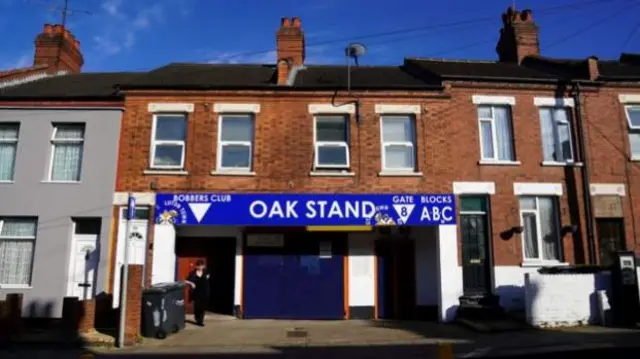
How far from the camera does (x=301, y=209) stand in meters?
14.7

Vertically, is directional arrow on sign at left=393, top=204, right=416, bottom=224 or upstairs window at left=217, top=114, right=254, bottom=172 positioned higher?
upstairs window at left=217, top=114, right=254, bottom=172

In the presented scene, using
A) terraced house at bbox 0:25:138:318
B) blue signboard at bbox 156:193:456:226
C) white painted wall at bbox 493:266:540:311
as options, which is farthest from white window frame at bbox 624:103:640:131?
terraced house at bbox 0:25:138:318

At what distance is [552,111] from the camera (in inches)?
639

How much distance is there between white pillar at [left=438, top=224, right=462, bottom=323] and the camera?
14.3m

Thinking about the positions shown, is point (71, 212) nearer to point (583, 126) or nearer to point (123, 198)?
point (123, 198)

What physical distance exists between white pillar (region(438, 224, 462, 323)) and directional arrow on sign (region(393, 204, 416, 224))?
962 millimetres

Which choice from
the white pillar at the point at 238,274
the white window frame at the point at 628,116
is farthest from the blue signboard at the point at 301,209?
the white window frame at the point at 628,116

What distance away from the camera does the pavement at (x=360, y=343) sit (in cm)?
1003

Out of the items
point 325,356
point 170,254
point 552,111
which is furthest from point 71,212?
point 552,111

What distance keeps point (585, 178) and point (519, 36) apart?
6.94 m

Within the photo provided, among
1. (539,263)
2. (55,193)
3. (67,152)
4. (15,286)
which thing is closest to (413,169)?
(539,263)

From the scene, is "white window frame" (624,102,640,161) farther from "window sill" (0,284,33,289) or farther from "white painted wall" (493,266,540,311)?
"window sill" (0,284,33,289)

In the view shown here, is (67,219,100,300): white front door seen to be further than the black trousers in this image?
Yes

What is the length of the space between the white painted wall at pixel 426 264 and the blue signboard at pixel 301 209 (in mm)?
938
